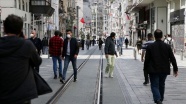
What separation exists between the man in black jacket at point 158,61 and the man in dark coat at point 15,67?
4.99m

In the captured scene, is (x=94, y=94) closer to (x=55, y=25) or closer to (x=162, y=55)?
(x=162, y=55)

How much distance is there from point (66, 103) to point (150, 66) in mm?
2373

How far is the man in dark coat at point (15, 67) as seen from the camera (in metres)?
4.79

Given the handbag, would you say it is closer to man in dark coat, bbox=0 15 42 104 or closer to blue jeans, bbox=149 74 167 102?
man in dark coat, bbox=0 15 42 104

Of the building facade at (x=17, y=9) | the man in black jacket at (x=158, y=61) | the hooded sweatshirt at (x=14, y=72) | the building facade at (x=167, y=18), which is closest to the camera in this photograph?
the hooded sweatshirt at (x=14, y=72)

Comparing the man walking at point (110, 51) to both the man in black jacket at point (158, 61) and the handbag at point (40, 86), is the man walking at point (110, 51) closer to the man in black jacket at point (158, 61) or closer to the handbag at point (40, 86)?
the man in black jacket at point (158, 61)

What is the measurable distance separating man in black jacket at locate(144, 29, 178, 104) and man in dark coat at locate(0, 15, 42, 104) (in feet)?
16.4

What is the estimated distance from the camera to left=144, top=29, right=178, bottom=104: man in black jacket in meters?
9.56

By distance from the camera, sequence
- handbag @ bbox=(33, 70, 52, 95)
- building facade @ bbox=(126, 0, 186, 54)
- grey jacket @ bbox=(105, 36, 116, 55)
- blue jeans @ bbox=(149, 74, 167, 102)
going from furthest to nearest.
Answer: building facade @ bbox=(126, 0, 186, 54)
grey jacket @ bbox=(105, 36, 116, 55)
blue jeans @ bbox=(149, 74, 167, 102)
handbag @ bbox=(33, 70, 52, 95)

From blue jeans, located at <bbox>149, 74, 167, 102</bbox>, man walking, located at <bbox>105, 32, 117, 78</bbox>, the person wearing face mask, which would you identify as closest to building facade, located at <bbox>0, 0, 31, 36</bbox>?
man walking, located at <bbox>105, 32, 117, 78</bbox>

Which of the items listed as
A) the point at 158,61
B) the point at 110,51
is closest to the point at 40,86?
the point at 158,61

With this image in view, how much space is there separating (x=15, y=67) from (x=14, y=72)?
0.06 m

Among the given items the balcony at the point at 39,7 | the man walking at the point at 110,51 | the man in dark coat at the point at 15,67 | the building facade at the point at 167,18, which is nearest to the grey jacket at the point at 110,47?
the man walking at the point at 110,51

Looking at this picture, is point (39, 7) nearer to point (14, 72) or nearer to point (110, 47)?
point (110, 47)
